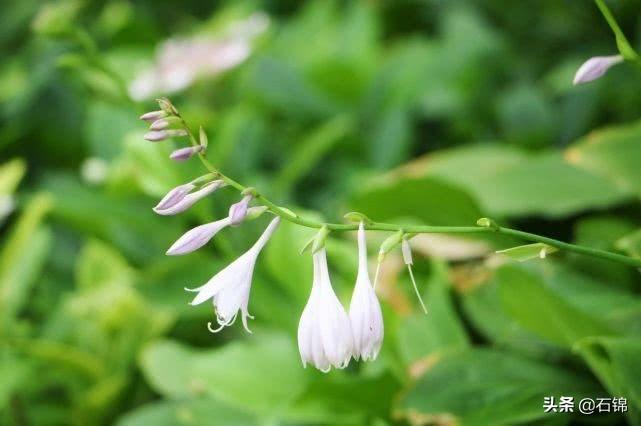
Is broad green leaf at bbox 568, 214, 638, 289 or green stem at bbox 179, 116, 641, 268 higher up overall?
broad green leaf at bbox 568, 214, 638, 289

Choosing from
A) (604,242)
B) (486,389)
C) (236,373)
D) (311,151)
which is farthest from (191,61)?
(486,389)

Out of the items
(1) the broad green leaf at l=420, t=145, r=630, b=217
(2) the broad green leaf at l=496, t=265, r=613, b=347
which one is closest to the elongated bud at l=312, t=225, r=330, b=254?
(2) the broad green leaf at l=496, t=265, r=613, b=347

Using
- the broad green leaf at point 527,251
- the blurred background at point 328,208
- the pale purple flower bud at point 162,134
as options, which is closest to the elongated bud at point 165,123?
the pale purple flower bud at point 162,134

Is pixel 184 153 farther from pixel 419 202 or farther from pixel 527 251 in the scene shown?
pixel 419 202

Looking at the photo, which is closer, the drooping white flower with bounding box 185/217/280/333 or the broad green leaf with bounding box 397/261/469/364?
the drooping white flower with bounding box 185/217/280/333

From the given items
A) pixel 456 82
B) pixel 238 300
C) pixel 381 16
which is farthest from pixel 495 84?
pixel 238 300

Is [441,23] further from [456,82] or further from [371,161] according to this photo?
[371,161]

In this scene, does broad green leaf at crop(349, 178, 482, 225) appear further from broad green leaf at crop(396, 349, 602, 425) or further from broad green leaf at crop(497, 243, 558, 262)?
broad green leaf at crop(497, 243, 558, 262)
